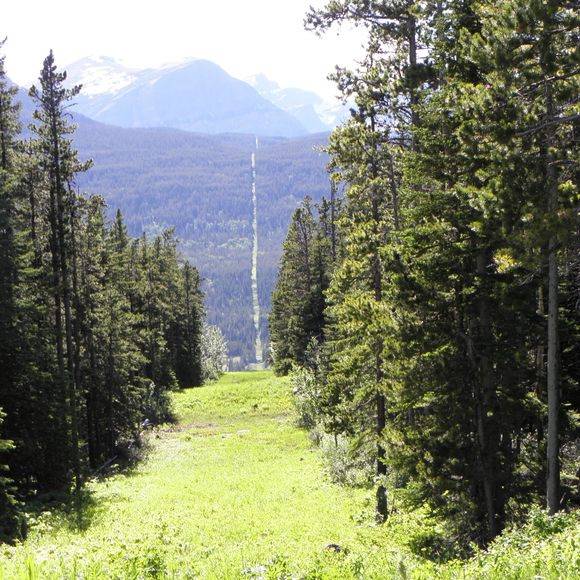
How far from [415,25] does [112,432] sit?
26.4 m

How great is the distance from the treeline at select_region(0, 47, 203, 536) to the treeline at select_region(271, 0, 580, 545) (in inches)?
367

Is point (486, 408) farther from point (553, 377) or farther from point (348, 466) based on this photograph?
point (348, 466)

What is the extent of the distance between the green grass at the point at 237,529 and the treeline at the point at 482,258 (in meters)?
2.47

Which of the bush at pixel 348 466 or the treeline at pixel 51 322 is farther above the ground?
the treeline at pixel 51 322

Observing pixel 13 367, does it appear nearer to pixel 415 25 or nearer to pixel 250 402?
pixel 415 25

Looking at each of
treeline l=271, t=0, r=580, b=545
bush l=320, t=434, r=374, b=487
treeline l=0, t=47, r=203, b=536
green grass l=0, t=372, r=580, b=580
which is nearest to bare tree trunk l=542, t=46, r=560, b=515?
treeline l=271, t=0, r=580, b=545

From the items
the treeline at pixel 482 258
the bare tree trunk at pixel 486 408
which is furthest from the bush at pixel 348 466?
the bare tree trunk at pixel 486 408

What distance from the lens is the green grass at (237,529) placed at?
723 cm

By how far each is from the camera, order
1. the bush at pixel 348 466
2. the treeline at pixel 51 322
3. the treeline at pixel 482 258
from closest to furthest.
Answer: the treeline at pixel 482 258, the treeline at pixel 51 322, the bush at pixel 348 466

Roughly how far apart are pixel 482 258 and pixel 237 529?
11.0m

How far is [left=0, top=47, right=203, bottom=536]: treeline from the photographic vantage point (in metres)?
19.9

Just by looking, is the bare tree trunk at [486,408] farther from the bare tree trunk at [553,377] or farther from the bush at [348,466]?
the bush at [348,466]

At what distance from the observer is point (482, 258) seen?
14.0 meters

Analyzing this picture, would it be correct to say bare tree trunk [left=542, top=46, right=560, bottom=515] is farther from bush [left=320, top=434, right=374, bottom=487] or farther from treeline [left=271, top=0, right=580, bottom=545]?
bush [left=320, top=434, right=374, bottom=487]
